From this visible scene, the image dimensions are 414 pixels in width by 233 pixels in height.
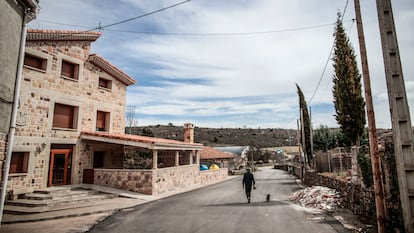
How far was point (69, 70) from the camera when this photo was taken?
661 inches

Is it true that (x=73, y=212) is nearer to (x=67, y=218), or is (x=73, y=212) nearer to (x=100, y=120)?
(x=67, y=218)

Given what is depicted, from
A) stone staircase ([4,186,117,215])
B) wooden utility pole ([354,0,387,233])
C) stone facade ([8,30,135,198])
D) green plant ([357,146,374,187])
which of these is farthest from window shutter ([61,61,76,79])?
green plant ([357,146,374,187])

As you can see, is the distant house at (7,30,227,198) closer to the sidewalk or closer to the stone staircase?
the stone staircase

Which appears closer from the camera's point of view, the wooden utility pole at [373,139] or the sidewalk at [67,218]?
the wooden utility pole at [373,139]

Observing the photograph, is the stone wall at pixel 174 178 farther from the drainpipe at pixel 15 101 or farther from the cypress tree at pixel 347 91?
the cypress tree at pixel 347 91

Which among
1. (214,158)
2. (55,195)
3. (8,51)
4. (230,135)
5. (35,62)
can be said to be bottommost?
(55,195)

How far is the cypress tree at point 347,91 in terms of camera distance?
51.5 feet

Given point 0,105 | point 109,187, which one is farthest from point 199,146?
point 0,105

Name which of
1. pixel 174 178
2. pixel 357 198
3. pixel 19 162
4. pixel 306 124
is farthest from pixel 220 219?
pixel 306 124

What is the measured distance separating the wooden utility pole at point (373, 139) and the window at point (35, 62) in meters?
16.0

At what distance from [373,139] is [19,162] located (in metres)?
16.0

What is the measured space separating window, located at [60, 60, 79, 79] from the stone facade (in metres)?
0.19

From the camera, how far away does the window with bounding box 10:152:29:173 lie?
43.1 feet

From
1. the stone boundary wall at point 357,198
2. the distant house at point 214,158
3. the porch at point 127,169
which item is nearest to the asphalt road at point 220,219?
the stone boundary wall at point 357,198
